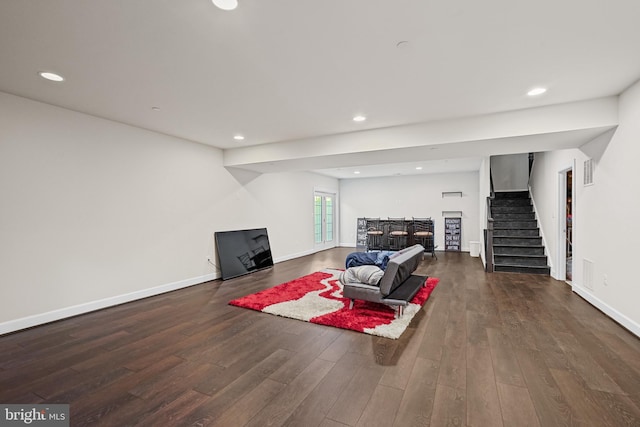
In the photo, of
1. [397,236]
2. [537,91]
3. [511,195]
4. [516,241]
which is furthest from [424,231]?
[537,91]

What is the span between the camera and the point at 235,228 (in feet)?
21.0

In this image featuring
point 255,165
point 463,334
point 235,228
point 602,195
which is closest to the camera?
point 463,334

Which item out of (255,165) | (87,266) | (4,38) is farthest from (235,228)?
(4,38)

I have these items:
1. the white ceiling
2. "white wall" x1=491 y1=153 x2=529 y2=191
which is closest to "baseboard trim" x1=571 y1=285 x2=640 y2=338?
the white ceiling

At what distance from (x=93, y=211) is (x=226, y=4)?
3.59 metres

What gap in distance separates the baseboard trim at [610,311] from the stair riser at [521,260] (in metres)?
1.64

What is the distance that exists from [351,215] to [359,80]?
333 inches

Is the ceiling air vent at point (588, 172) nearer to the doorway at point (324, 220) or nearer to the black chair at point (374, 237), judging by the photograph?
the black chair at point (374, 237)

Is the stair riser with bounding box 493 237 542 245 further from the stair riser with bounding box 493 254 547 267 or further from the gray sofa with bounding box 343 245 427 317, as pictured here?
the gray sofa with bounding box 343 245 427 317

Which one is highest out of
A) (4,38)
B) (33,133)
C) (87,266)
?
(4,38)

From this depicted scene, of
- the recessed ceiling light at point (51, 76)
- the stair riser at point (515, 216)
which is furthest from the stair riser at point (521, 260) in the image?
the recessed ceiling light at point (51, 76)

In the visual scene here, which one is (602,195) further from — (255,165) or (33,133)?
(33,133)

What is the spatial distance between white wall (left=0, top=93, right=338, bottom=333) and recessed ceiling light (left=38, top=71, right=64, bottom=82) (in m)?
0.93

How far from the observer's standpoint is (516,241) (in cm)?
669
